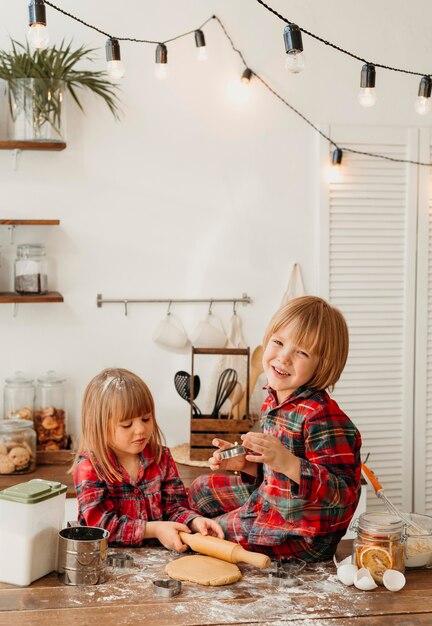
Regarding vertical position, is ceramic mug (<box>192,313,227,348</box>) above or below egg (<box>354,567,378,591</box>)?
above

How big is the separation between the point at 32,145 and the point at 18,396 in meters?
0.90

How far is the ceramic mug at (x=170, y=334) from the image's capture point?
3234mm

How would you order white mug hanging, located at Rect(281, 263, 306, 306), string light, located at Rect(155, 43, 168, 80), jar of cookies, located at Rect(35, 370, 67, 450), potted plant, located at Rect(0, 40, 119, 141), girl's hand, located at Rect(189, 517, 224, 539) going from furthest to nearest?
white mug hanging, located at Rect(281, 263, 306, 306) < jar of cookies, located at Rect(35, 370, 67, 450) < potted plant, located at Rect(0, 40, 119, 141) < string light, located at Rect(155, 43, 168, 80) < girl's hand, located at Rect(189, 517, 224, 539)

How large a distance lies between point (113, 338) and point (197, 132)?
85 centimetres

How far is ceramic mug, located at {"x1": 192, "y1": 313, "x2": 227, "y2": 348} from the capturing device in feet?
10.6

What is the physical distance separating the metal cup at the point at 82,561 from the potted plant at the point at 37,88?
1674 millimetres

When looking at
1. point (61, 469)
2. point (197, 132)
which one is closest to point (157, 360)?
point (61, 469)

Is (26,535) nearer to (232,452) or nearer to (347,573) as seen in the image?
(232,452)

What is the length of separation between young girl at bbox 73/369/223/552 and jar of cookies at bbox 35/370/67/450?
3.49 feet

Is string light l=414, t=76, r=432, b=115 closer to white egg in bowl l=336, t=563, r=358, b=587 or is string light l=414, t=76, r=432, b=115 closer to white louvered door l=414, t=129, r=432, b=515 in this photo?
white louvered door l=414, t=129, r=432, b=515

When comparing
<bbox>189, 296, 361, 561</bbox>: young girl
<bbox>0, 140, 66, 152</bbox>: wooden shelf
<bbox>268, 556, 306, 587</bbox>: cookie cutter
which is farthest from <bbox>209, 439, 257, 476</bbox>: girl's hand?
<bbox>0, 140, 66, 152</bbox>: wooden shelf

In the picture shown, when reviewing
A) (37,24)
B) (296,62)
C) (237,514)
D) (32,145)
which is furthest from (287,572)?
(32,145)

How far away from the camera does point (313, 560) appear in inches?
73.9

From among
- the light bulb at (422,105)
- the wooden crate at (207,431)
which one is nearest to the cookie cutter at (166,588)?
the wooden crate at (207,431)
